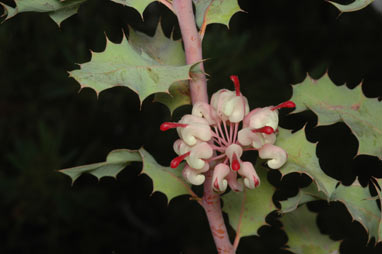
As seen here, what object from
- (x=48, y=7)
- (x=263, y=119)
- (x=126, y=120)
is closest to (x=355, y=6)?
(x=263, y=119)

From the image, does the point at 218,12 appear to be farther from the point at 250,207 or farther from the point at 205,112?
the point at 250,207

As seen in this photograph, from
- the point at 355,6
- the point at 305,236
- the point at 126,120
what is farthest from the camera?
the point at 126,120

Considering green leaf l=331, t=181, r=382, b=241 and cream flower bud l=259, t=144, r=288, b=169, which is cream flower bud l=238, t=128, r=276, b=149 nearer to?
cream flower bud l=259, t=144, r=288, b=169

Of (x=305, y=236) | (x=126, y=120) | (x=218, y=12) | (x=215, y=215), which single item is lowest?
(x=126, y=120)

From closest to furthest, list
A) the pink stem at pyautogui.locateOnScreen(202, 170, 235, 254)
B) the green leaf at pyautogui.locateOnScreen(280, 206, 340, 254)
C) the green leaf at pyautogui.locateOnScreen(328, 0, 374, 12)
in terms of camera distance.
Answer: the green leaf at pyautogui.locateOnScreen(328, 0, 374, 12) → the pink stem at pyautogui.locateOnScreen(202, 170, 235, 254) → the green leaf at pyautogui.locateOnScreen(280, 206, 340, 254)

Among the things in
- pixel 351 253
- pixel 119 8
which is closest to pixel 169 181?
pixel 351 253

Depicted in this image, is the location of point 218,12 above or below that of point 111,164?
above

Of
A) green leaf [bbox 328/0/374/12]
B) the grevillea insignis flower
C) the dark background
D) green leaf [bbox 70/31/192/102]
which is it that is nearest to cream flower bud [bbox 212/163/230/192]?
the grevillea insignis flower

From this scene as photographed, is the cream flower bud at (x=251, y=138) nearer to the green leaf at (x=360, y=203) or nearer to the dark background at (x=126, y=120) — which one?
the green leaf at (x=360, y=203)
